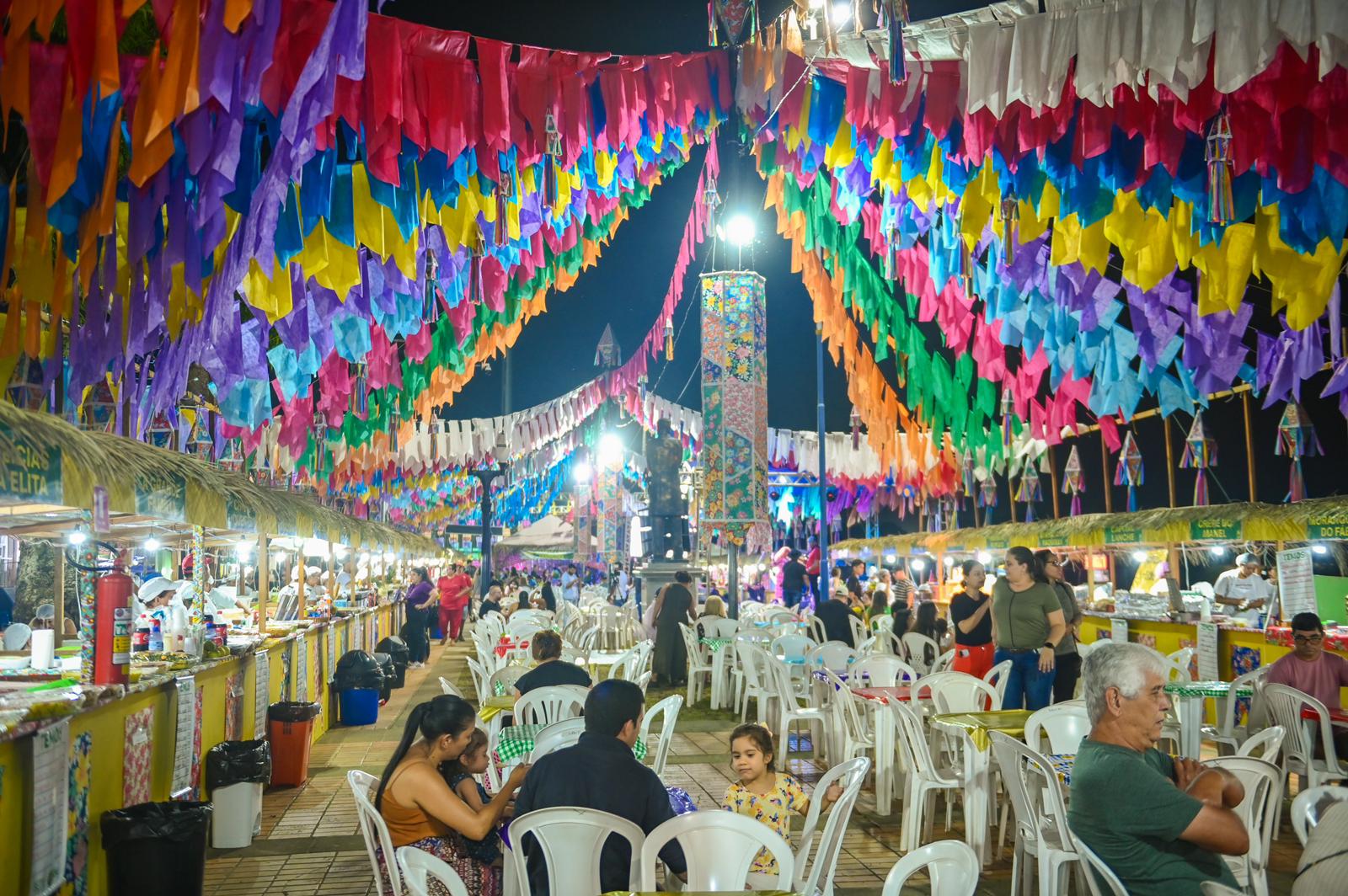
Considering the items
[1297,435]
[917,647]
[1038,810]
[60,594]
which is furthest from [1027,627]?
[60,594]

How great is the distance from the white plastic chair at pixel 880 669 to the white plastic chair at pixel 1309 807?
16.5ft

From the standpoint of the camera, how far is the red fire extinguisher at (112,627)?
523 centimetres

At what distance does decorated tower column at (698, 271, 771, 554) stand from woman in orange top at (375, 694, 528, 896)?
8.79m

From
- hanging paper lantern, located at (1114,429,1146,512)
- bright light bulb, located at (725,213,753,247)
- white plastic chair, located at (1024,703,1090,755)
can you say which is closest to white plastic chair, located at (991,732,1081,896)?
white plastic chair, located at (1024,703,1090,755)

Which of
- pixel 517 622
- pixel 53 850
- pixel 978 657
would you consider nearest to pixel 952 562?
pixel 517 622

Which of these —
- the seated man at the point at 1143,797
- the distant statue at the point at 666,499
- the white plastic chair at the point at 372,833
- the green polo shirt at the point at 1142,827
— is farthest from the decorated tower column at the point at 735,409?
the green polo shirt at the point at 1142,827

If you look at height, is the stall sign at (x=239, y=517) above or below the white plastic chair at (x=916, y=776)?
above

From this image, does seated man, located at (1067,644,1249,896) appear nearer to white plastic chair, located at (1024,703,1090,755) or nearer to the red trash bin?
white plastic chair, located at (1024,703,1090,755)

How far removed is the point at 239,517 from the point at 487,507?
1942cm

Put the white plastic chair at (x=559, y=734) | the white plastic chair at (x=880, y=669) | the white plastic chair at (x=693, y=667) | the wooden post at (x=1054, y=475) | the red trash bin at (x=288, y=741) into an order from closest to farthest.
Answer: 1. the white plastic chair at (x=559, y=734)
2. the red trash bin at (x=288, y=741)
3. the white plastic chair at (x=880, y=669)
4. the white plastic chair at (x=693, y=667)
5. the wooden post at (x=1054, y=475)

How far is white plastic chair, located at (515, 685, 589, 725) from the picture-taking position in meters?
6.71

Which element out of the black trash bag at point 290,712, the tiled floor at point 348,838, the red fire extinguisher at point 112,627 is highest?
the red fire extinguisher at point 112,627

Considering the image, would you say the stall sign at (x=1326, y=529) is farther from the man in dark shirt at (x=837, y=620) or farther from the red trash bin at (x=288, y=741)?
the red trash bin at (x=288, y=741)

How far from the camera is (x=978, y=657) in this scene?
349 inches
